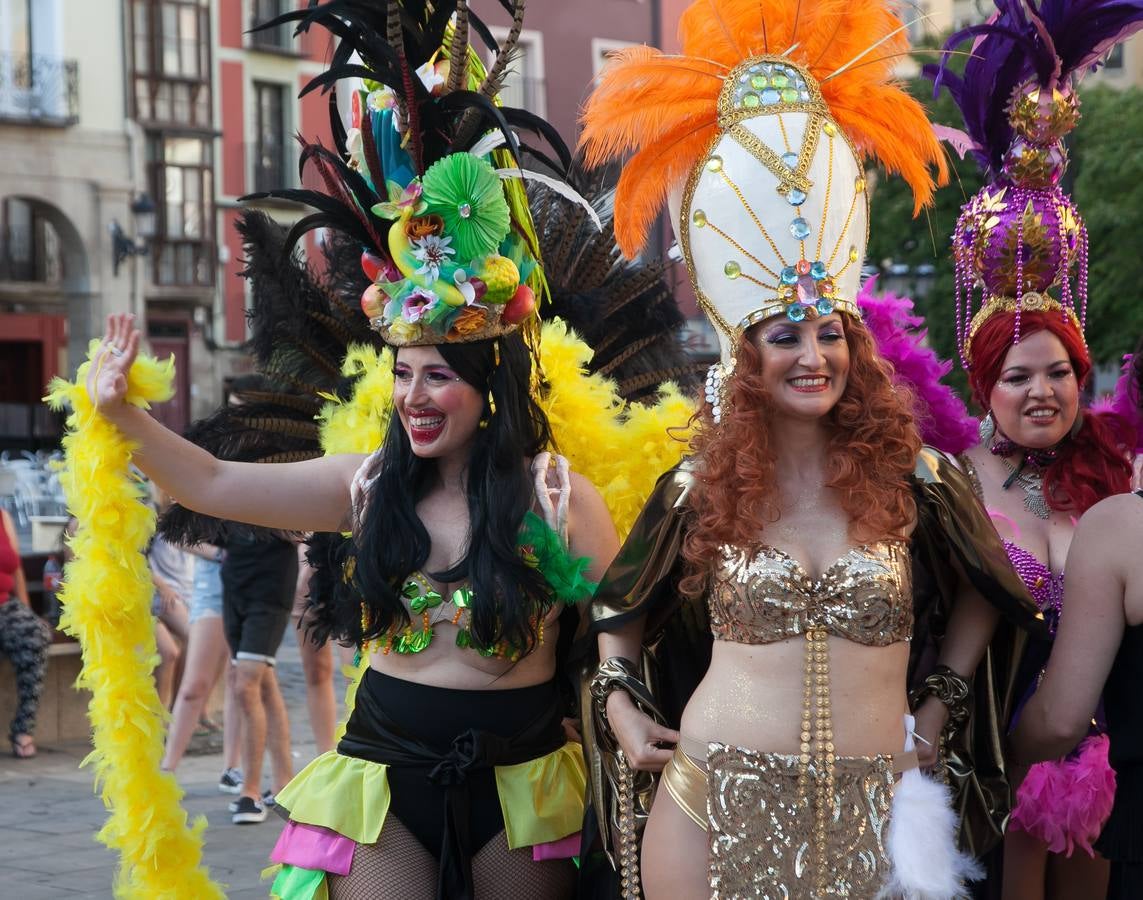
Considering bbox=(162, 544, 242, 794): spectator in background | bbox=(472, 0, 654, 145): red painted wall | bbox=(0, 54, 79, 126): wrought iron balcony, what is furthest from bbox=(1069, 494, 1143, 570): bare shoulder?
bbox=(0, 54, 79, 126): wrought iron balcony

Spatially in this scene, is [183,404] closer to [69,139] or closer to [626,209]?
[69,139]

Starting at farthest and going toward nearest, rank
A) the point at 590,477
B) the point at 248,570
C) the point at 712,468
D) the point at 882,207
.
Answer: the point at 882,207
the point at 248,570
the point at 590,477
the point at 712,468

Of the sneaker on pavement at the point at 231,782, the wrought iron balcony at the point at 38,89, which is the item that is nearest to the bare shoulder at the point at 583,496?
the sneaker on pavement at the point at 231,782

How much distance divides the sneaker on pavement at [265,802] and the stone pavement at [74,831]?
39 millimetres

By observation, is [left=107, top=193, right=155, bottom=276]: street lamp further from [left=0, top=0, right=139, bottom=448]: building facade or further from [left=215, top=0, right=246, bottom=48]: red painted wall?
[left=215, top=0, right=246, bottom=48]: red painted wall

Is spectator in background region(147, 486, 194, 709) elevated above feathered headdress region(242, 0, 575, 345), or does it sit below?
below

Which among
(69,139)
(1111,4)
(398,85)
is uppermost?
(69,139)

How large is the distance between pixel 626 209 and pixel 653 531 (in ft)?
2.44

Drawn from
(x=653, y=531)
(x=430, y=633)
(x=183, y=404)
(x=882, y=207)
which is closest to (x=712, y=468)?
(x=653, y=531)

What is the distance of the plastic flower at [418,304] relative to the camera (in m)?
3.36

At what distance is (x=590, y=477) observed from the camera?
3.91 metres

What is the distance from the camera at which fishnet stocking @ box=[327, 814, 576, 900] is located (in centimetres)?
321

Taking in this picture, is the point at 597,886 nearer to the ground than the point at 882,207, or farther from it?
nearer to the ground

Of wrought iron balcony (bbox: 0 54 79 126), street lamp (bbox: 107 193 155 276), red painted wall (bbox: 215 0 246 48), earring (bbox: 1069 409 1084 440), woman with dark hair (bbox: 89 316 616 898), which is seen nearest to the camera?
woman with dark hair (bbox: 89 316 616 898)
